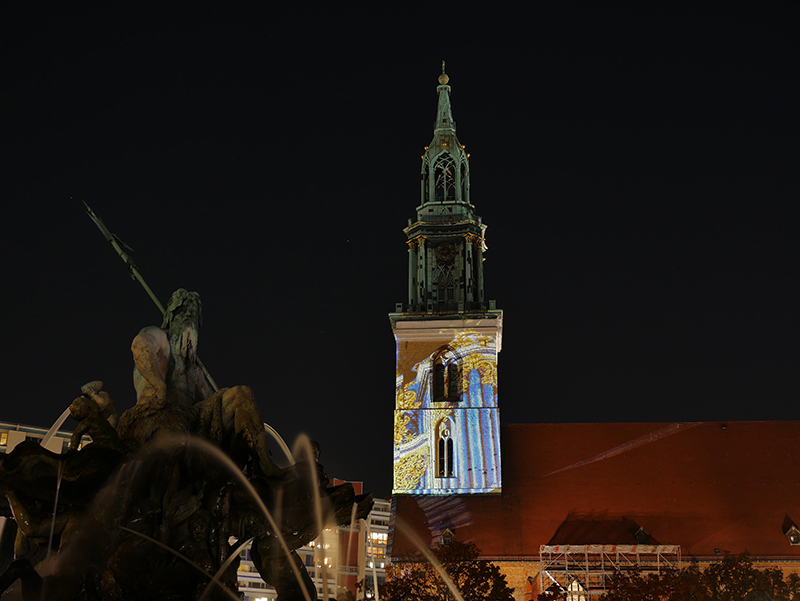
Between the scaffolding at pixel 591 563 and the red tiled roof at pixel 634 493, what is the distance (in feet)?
3.48

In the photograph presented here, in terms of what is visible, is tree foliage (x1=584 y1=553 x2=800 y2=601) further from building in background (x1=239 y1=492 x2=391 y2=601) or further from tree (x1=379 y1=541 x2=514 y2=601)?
building in background (x1=239 y1=492 x2=391 y2=601)

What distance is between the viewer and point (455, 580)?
32656 mm

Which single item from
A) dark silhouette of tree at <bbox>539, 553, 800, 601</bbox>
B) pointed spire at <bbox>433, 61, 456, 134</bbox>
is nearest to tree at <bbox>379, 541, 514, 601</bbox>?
dark silhouette of tree at <bbox>539, 553, 800, 601</bbox>

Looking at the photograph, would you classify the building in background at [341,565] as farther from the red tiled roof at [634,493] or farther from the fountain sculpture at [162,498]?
the fountain sculpture at [162,498]

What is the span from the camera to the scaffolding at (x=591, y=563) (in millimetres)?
36250

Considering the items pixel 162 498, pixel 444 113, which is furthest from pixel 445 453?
pixel 162 498

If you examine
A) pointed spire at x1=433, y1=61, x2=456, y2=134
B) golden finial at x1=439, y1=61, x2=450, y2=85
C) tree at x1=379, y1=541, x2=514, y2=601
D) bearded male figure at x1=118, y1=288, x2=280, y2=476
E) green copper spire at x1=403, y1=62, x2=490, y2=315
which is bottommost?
bearded male figure at x1=118, y1=288, x2=280, y2=476

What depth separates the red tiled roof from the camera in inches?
1510

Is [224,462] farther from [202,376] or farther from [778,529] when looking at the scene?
[778,529]

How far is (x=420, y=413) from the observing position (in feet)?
132

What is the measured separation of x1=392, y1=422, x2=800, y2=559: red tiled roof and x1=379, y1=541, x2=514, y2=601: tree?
3.91m

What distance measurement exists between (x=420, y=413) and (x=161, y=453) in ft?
104

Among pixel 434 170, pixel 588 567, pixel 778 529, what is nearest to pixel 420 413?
pixel 588 567

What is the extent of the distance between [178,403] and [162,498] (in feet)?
3.67
